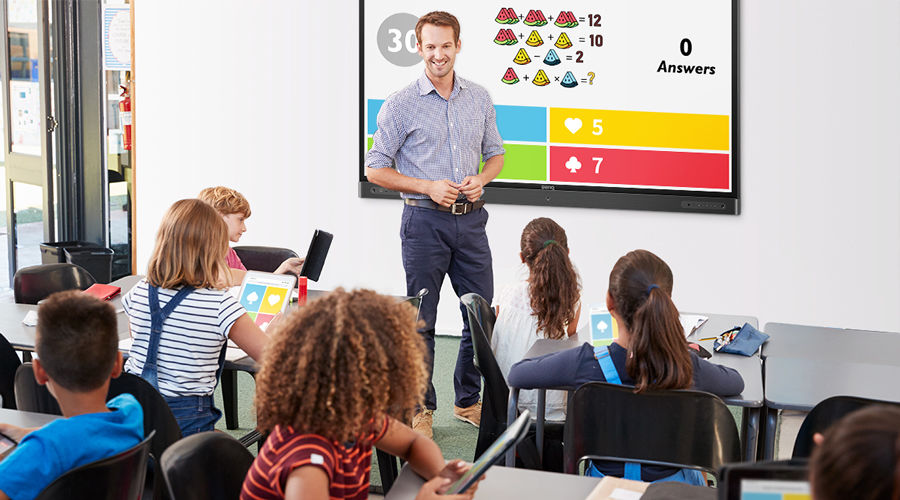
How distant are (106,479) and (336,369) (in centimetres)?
57

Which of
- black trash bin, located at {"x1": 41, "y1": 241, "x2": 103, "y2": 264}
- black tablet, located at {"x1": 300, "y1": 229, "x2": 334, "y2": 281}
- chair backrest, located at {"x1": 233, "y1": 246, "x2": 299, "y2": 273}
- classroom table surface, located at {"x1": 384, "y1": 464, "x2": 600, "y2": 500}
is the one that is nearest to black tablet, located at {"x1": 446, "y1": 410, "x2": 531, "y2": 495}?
classroom table surface, located at {"x1": 384, "y1": 464, "x2": 600, "y2": 500}

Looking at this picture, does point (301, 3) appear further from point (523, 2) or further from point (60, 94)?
point (60, 94)

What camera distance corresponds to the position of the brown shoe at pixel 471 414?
4148 millimetres

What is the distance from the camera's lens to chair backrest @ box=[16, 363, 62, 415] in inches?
95.4

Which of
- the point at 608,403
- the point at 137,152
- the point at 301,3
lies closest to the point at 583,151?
the point at 301,3

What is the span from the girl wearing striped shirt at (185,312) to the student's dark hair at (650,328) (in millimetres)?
999

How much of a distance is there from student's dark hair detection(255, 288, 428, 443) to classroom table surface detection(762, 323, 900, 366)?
178 centimetres

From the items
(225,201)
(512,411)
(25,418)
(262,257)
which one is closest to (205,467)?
(25,418)

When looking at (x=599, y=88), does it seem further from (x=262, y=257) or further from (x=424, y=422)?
(x=424, y=422)

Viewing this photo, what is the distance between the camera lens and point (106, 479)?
1824mm

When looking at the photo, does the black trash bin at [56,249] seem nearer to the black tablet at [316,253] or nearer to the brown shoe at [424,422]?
the black tablet at [316,253]

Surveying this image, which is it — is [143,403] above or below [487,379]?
above

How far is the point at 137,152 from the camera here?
6.07 meters

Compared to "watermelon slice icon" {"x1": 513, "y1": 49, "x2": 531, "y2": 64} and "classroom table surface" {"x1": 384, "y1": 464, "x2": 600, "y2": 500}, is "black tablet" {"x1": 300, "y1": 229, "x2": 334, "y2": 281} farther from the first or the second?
"watermelon slice icon" {"x1": 513, "y1": 49, "x2": 531, "y2": 64}
